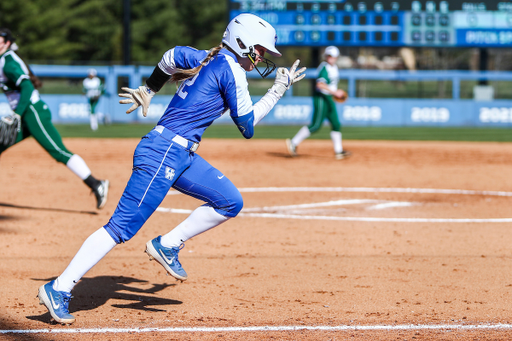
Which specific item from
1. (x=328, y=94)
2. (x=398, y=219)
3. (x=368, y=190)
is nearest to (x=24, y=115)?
(x=398, y=219)

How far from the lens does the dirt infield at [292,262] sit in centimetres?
414

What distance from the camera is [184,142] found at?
4.24 m

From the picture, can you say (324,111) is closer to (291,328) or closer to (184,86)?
(184,86)

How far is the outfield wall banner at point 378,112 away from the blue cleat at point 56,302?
18876 millimetres

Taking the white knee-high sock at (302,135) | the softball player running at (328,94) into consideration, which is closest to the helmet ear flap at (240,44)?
the softball player running at (328,94)

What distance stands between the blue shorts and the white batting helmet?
0.73 meters

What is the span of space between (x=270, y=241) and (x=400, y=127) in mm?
16987

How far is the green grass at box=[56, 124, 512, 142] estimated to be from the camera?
60.2 ft

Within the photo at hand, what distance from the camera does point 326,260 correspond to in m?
5.86

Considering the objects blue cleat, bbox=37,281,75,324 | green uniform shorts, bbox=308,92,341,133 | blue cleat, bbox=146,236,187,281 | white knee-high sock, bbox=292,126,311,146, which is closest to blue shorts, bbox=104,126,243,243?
blue cleat, bbox=146,236,187,281

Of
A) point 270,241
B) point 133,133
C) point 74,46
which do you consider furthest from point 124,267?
point 74,46

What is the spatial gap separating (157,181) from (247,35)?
1.14m

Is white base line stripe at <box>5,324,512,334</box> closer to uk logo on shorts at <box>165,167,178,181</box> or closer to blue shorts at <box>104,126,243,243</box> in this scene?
blue shorts at <box>104,126,243,243</box>

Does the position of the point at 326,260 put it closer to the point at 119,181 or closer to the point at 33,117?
the point at 33,117
